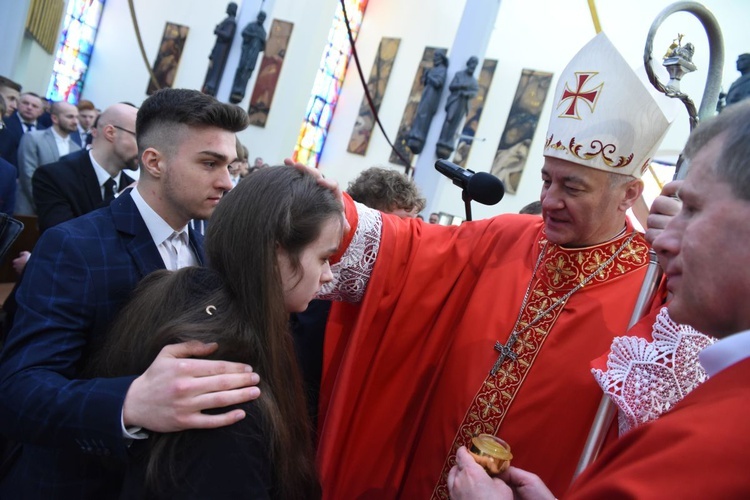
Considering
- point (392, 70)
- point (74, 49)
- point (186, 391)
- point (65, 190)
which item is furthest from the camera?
point (392, 70)

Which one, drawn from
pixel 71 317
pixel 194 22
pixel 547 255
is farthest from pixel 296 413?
pixel 194 22

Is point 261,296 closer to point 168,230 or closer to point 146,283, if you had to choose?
point 146,283

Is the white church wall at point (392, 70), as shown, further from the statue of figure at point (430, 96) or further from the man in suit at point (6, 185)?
the man in suit at point (6, 185)

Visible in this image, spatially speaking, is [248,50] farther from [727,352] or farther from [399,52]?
[727,352]

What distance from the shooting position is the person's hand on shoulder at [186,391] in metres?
1.10

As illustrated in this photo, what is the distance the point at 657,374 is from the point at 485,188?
0.69m

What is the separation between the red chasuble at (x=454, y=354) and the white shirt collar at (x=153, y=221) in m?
0.54

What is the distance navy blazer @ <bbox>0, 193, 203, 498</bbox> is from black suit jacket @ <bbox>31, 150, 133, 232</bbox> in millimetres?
1822

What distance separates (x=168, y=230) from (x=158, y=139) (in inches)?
11.5

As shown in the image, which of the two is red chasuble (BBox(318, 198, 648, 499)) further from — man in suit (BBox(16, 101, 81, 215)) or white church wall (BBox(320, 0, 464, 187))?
white church wall (BBox(320, 0, 464, 187))

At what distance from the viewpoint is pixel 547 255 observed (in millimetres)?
2025

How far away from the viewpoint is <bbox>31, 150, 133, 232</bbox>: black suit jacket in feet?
10.9

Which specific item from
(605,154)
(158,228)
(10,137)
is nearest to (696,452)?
(605,154)

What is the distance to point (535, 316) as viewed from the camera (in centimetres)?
193
